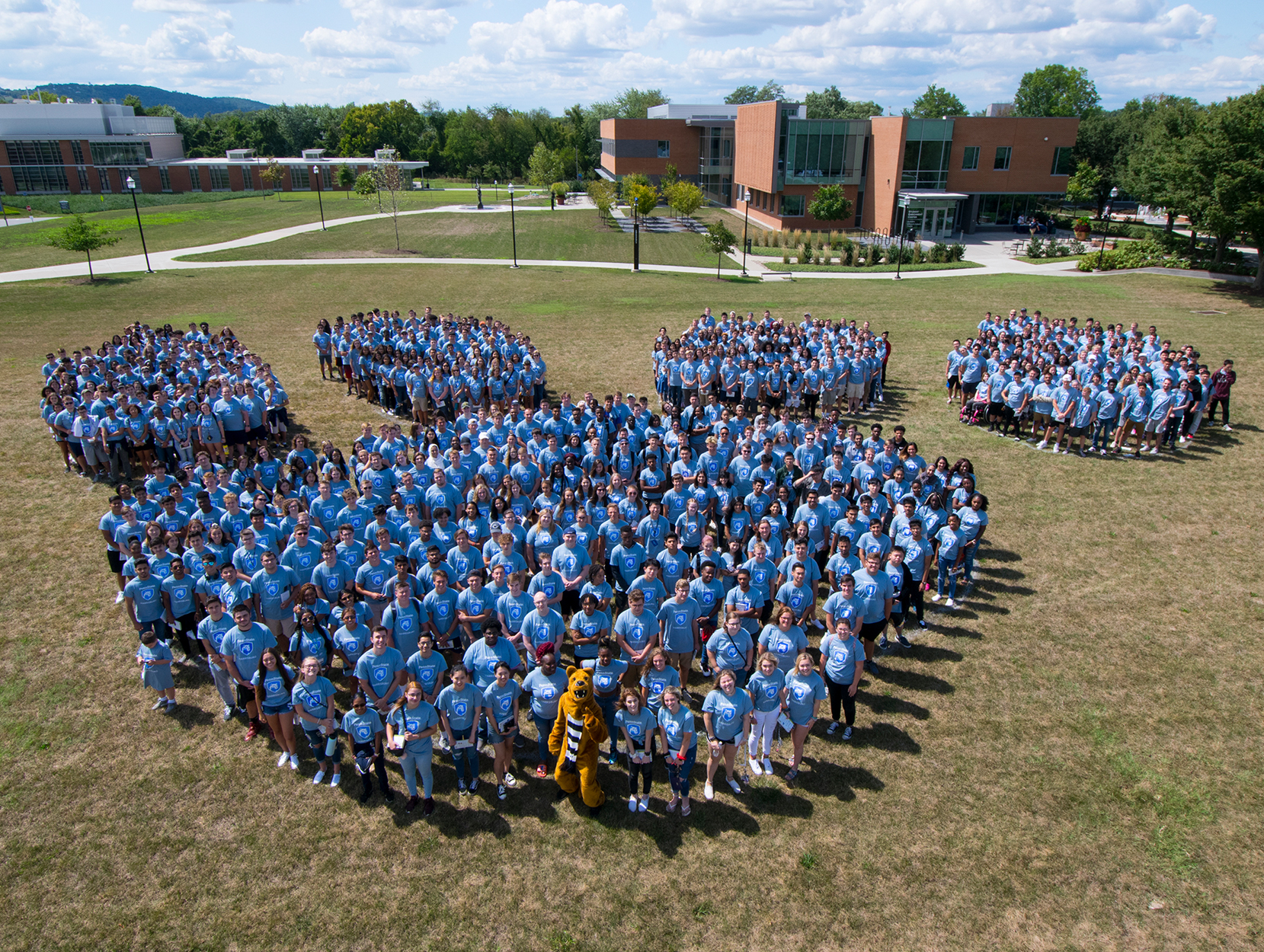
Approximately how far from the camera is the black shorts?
28.6ft

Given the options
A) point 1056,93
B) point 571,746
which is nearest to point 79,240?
point 571,746

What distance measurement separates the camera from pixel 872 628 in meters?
8.76

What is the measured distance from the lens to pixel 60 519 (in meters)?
13.3

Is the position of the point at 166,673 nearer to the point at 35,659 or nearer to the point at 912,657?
the point at 35,659

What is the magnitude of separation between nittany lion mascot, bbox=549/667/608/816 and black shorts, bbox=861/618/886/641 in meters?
3.42

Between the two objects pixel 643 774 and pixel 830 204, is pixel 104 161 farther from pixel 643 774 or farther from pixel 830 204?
pixel 643 774

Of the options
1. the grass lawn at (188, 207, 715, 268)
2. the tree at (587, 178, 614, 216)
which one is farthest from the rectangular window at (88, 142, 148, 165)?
the tree at (587, 178, 614, 216)

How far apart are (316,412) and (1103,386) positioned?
60.5ft

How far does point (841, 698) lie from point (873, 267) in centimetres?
3862

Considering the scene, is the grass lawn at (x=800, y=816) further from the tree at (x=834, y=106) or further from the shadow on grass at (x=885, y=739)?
the tree at (x=834, y=106)

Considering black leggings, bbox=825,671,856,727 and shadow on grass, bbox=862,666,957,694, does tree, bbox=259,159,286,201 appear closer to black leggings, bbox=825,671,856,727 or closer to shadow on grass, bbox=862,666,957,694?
shadow on grass, bbox=862,666,957,694

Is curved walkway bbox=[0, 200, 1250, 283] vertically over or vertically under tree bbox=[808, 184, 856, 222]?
under

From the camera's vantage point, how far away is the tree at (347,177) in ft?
263

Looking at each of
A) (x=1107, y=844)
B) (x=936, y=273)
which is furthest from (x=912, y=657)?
(x=936, y=273)
